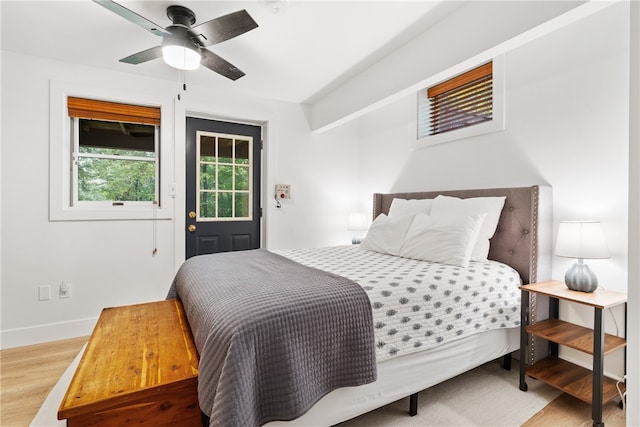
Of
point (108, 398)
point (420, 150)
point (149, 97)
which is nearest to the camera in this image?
point (108, 398)

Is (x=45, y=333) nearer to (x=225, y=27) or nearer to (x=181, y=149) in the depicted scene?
(x=181, y=149)

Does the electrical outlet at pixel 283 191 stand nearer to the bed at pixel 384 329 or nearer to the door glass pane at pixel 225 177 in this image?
the door glass pane at pixel 225 177

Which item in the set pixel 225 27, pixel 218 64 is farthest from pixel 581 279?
pixel 218 64

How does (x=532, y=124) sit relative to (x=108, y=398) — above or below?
above

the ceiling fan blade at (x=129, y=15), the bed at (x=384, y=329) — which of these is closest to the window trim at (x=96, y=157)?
the bed at (x=384, y=329)

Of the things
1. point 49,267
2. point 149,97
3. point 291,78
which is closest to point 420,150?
point 291,78

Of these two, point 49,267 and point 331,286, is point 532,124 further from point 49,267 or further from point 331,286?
point 49,267

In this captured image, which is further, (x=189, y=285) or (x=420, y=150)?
(x=420, y=150)

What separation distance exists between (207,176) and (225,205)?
14.7 inches

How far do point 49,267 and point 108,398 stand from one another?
230 cm

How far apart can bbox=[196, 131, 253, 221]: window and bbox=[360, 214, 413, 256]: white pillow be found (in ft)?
5.21

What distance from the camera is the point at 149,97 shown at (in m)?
2.98

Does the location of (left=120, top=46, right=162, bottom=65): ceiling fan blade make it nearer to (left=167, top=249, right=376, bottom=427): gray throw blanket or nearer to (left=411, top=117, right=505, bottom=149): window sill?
(left=167, top=249, right=376, bottom=427): gray throw blanket

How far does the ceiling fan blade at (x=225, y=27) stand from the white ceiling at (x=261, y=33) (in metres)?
0.20
